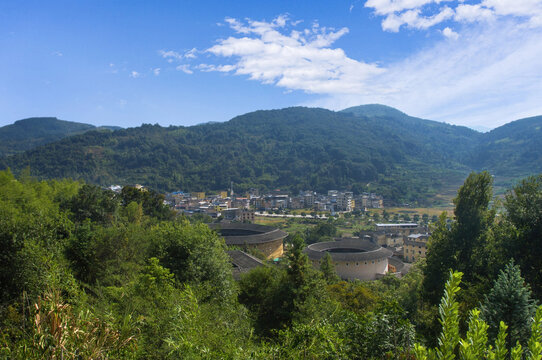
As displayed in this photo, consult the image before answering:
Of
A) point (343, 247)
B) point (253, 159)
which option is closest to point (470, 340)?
point (343, 247)

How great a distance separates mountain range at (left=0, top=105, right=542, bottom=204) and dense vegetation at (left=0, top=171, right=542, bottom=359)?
77.7 meters

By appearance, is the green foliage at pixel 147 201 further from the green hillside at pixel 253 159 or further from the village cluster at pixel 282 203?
the green hillside at pixel 253 159

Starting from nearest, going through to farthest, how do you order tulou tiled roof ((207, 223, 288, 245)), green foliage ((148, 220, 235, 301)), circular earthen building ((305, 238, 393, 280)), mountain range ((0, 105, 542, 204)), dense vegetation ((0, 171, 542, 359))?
dense vegetation ((0, 171, 542, 359)), green foliage ((148, 220, 235, 301)), circular earthen building ((305, 238, 393, 280)), tulou tiled roof ((207, 223, 288, 245)), mountain range ((0, 105, 542, 204))

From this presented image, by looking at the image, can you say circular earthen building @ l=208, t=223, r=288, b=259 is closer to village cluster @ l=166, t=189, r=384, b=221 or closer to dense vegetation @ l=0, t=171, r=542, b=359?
dense vegetation @ l=0, t=171, r=542, b=359

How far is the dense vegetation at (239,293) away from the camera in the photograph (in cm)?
443

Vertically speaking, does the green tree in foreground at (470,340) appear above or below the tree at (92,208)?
above

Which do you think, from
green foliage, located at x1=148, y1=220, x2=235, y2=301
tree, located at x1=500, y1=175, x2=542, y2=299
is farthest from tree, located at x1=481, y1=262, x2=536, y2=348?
green foliage, located at x1=148, y1=220, x2=235, y2=301

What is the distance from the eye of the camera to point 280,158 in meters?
135

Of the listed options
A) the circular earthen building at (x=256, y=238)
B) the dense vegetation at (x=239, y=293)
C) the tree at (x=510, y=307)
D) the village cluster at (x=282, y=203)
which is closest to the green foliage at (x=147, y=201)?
the circular earthen building at (x=256, y=238)

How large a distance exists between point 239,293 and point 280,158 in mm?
124167

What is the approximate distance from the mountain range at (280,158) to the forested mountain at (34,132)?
26599mm

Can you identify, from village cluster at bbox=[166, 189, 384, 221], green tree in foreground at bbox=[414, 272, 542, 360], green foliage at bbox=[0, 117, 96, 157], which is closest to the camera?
green tree in foreground at bbox=[414, 272, 542, 360]

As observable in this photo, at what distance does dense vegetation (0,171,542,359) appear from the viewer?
4426mm

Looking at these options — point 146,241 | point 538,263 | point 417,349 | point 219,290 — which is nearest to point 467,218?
point 538,263
